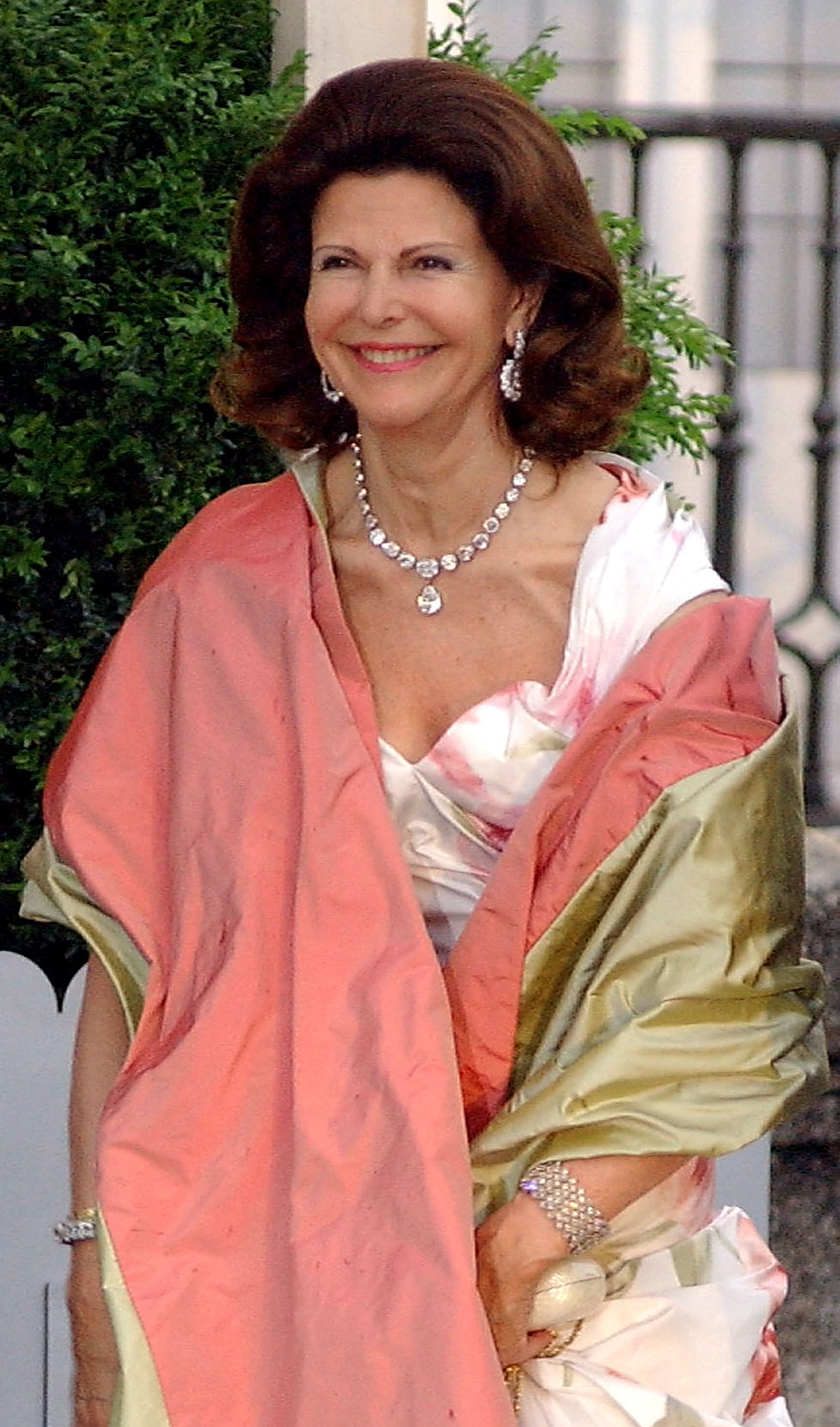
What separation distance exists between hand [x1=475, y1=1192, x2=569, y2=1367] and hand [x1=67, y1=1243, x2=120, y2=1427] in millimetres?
482

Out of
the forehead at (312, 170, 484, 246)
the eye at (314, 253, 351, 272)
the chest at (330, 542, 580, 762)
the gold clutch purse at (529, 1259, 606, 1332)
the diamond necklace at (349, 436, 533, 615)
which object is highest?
the forehead at (312, 170, 484, 246)

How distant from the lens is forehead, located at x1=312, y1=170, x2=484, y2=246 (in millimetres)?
2602

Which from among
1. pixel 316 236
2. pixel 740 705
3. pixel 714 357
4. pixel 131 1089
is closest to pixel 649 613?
pixel 740 705

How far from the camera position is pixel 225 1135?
102 inches

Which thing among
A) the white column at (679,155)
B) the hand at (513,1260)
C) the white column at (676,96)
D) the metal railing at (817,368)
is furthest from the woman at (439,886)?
the white column at (676,96)

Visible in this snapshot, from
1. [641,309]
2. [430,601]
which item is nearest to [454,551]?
[430,601]

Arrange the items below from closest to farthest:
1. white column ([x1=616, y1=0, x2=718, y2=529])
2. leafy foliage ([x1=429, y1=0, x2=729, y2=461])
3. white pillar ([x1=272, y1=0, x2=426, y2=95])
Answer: white pillar ([x1=272, y1=0, x2=426, y2=95]) → leafy foliage ([x1=429, y1=0, x2=729, y2=461]) → white column ([x1=616, y1=0, x2=718, y2=529])

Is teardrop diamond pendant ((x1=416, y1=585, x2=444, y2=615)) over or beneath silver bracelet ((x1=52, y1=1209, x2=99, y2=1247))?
over

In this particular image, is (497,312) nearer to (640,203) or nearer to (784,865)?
(784,865)

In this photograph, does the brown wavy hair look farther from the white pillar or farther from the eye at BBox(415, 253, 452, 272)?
Result: the white pillar

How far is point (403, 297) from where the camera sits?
2594 mm

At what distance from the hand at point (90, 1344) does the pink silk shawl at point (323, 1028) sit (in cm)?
25

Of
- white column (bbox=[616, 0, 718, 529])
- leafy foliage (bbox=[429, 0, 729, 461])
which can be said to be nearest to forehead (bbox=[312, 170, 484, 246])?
leafy foliage (bbox=[429, 0, 729, 461])

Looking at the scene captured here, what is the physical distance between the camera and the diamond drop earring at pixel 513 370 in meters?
2.74
